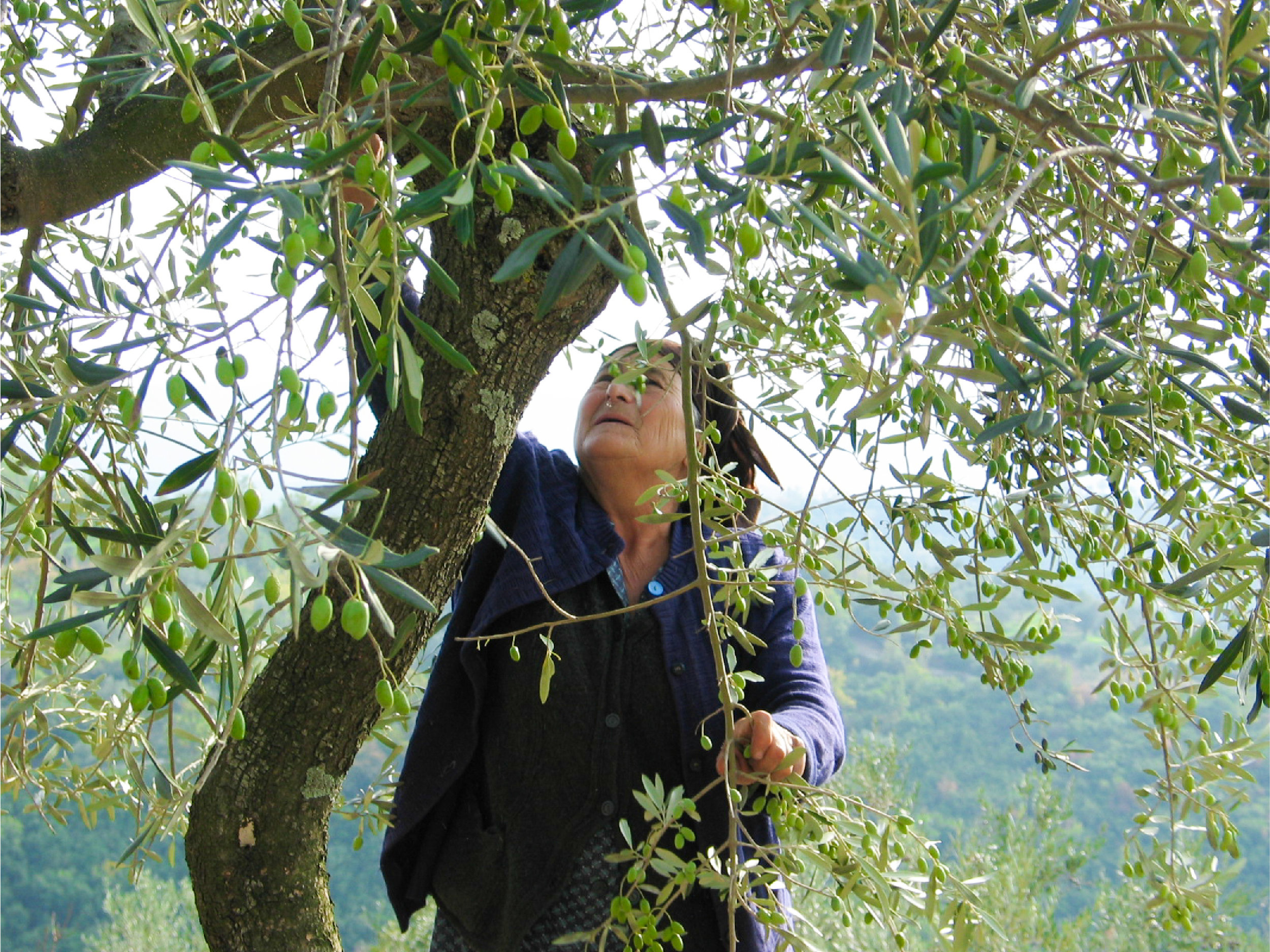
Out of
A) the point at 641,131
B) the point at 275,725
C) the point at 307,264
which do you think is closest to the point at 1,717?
the point at 275,725

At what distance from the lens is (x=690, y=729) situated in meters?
1.61

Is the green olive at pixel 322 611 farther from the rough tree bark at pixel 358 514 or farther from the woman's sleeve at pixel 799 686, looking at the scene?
the woman's sleeve at pixel 799 686

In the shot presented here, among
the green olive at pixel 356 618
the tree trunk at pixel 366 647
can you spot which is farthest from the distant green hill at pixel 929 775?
the green olive at pixel 356 618

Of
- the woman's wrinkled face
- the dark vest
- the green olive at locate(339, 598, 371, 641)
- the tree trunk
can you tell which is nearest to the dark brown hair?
the woman's wrinkled face

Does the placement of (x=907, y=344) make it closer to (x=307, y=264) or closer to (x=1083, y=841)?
(x=307, y=264)

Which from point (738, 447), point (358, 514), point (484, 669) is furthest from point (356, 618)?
point (738, 447)

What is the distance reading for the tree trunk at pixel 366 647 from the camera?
129 cm

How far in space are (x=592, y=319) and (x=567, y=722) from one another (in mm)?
634

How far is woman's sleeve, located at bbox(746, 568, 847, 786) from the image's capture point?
5.03 ft

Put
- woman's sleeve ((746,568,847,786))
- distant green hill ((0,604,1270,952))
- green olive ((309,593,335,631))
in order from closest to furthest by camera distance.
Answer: green olive ((309,593,335,631)) → woman's sleeve ((746,568,847,786)) → distant green hill ((0,604,1270,952))

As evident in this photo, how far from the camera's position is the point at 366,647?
1.33 metres

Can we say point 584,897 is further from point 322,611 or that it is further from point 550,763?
point 322,611

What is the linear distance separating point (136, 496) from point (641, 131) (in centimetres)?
45

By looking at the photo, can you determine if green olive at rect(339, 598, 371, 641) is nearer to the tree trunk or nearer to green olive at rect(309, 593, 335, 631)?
green olive at rect(309, 593, 335, 631)
